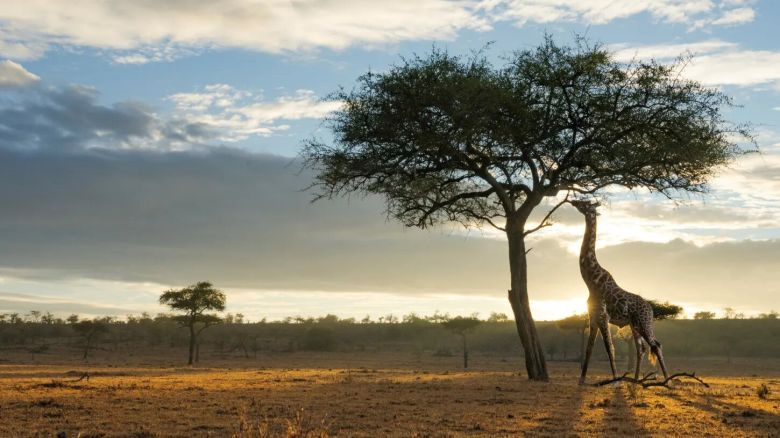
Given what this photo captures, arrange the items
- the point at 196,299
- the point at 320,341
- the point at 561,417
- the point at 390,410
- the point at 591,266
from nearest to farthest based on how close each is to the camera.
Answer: the point at 561,417
the point at 390,410
the point at 591,266
the point at 196,299
the point at 320,341

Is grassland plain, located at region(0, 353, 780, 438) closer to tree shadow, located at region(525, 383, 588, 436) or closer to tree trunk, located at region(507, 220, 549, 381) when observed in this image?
tree shadow, located at region(525, 383, 588, 436)

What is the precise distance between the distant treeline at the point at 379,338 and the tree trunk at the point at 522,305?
50.8 m

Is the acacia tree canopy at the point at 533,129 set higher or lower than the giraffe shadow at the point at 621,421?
higher

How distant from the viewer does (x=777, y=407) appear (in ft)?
62.2

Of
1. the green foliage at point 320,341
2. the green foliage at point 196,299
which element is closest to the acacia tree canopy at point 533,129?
the green foliage at point 196,299

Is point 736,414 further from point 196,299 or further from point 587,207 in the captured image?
point 196,299

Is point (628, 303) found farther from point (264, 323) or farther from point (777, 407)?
point (264, 323)

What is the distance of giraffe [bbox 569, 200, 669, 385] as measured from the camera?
22.4m

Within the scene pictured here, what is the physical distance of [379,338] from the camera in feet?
375

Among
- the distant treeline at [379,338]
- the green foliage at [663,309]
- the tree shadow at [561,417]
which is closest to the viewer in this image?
the tree shadow at [561,417]

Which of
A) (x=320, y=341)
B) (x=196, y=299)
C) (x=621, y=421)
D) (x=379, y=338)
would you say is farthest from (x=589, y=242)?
(x=379, y=338)

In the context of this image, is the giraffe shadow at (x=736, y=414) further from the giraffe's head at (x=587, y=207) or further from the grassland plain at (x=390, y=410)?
the giraffe's head at (x=587, y=207)

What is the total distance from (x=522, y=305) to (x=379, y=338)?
290 feet

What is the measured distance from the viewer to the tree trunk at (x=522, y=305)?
2716 cm
